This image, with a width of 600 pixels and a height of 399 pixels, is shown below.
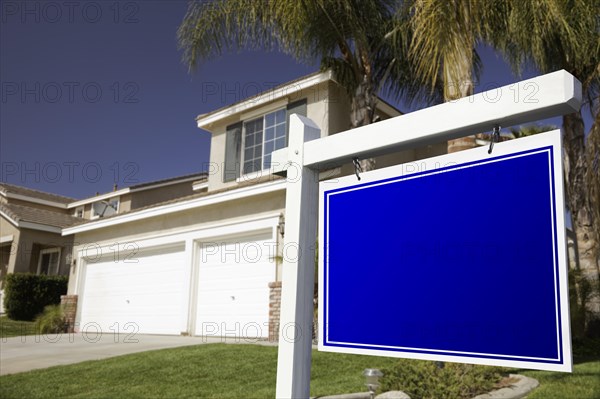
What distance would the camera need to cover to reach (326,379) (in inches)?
284

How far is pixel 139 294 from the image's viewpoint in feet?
51.5

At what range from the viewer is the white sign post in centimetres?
230

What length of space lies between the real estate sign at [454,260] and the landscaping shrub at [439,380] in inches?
135

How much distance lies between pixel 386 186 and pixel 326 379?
5.17 meters

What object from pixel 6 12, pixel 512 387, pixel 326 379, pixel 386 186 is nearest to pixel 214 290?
pixel 326 379

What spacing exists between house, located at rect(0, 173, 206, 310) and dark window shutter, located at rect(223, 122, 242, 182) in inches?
203

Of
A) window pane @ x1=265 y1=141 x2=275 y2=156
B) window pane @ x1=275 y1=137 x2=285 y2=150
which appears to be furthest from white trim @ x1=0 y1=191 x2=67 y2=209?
window pane @ x1=275 y1=137 x2=285 y2=150

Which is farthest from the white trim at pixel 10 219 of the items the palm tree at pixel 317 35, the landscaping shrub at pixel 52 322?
the palm tree at pixel 317 35

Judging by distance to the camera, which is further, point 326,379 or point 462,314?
point 326,379

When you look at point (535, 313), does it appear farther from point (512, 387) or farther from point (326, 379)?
point (326, 379)

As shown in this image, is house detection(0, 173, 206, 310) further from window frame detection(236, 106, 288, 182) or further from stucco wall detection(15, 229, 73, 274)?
window frame detection(236, 106, 288, 182)

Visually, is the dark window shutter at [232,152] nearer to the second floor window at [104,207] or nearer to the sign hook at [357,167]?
the second floor window at [104,207]

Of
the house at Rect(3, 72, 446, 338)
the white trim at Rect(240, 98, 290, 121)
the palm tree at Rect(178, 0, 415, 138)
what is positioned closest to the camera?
the palm tree at Rect(178, 0, 415, 138)

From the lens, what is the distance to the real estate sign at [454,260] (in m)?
Result: 2.13
